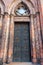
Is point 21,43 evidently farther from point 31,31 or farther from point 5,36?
point 5,36

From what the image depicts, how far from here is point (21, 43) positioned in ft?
26.2

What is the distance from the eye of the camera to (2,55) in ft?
24.2

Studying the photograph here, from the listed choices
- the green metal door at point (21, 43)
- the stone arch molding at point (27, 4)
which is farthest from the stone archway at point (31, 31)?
the green metal door at point (21, 43)

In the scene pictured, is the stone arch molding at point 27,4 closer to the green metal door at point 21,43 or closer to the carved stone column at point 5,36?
the carved stone column at point 5,36

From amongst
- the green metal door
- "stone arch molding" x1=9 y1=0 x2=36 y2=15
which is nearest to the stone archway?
"stone arch molding" x1=9 y1=0 x2=36 y2=15

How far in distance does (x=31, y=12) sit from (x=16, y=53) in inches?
94.7

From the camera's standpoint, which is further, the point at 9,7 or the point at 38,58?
the point at 9,7

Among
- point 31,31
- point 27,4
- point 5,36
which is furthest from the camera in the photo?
point 27,4

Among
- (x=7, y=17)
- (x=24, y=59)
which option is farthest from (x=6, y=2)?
(x=24, y=59)

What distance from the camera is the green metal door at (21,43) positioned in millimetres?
7719

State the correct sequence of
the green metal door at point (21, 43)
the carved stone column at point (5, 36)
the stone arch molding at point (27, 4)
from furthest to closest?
1. the stone arch molding at point (27, 4)
2. the green metal door at point (21, 43)
3. the carved stone column at point (5, 36)

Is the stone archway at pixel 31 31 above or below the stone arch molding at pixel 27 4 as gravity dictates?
below

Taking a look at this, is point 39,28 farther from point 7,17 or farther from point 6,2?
point 6,2

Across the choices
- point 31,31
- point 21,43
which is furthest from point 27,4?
point 21,43
